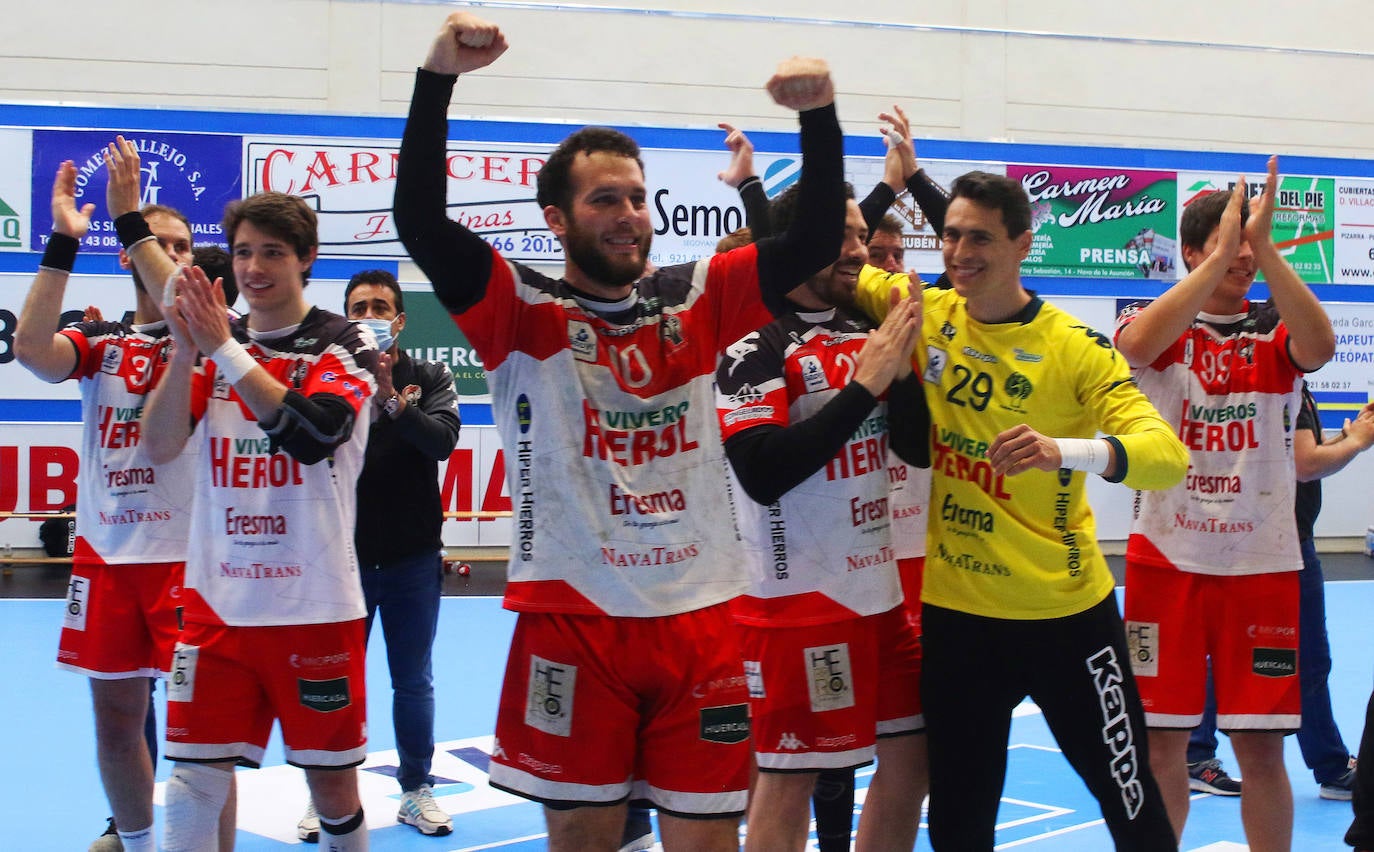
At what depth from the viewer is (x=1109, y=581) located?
3.36m

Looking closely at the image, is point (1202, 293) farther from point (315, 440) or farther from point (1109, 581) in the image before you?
point (315, 440)

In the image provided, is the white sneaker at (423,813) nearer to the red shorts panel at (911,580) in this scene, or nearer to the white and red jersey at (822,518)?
the white and red jersey at (822,518)

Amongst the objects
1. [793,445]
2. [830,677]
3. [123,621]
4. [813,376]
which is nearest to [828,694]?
[830,677]

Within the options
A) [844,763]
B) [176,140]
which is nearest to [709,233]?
[176,140]

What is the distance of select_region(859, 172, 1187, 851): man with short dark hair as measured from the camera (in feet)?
10.4

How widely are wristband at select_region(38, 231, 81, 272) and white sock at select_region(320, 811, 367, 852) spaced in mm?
1979

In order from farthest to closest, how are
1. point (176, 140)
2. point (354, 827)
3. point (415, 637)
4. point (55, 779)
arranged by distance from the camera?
point (176, 140)
point (55, 779)
point (415, 637)
point (354, 827)

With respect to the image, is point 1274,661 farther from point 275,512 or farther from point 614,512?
point 275,512

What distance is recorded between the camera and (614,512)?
281 centimetres

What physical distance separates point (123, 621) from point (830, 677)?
2325 millimetres

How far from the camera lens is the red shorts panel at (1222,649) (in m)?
3.81

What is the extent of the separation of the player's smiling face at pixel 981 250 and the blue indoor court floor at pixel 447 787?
92.2 inches

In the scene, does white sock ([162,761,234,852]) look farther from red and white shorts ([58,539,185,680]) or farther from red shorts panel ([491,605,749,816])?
red shorts panel ([491,605,749,816])

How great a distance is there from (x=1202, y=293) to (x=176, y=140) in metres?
10.1
